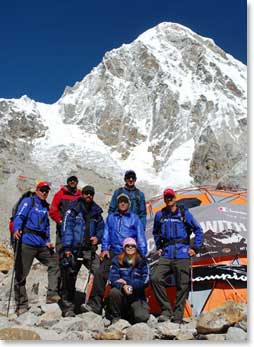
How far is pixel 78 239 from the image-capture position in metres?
6.02

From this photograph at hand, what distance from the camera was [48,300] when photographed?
21.7 feet

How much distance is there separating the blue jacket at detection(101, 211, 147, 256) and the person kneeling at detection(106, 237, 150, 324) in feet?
0.88

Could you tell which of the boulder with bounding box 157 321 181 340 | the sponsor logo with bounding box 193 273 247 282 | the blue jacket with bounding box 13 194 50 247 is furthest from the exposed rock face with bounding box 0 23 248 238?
the boulder with bounding box 157 321 181 340

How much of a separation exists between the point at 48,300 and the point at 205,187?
3.43 metres

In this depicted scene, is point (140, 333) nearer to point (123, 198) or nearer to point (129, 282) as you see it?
point (129, 282)

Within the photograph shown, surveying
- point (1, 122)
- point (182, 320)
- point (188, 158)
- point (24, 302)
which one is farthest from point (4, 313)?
point (1, 122)

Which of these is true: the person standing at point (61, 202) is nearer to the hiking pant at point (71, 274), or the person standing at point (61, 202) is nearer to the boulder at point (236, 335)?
the hiking pant at point (71, 274)

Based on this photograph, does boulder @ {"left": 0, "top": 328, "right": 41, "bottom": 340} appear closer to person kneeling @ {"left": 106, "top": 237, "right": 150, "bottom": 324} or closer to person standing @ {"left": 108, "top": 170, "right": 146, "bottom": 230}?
person kneeling @ {"left": 106, "top": 237, "right": 150, "bottom": 324}

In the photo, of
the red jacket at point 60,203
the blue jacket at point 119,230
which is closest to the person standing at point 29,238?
the red jacket at point 60,203

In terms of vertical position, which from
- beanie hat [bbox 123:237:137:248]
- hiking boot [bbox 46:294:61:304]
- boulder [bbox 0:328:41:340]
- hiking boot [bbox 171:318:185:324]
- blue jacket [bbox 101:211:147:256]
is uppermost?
blue jacket [bbox 101:211:147:256]

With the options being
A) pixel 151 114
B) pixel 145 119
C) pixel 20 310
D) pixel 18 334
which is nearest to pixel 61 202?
pixel 20 310

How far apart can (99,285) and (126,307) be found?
26.0 inches

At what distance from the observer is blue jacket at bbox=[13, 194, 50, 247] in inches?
247

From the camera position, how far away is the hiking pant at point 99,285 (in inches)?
238
